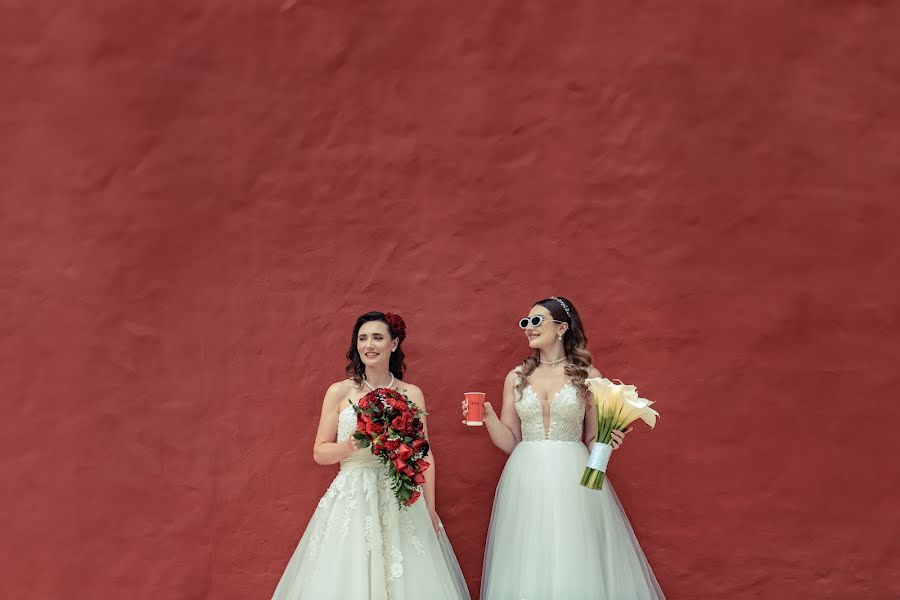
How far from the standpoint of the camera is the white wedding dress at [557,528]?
17.8ft

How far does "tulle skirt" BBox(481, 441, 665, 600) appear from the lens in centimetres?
542

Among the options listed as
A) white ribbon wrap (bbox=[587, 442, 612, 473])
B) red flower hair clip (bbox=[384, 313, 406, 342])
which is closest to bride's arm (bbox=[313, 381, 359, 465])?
red flower hair clip (bbox=[384, 313, 406, 342])

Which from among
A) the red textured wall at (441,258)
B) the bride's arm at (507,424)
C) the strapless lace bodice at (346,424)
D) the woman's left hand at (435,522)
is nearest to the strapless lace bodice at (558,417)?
the bride's arm at (507,424)

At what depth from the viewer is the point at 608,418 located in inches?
215

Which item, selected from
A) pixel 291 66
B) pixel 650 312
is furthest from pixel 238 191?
pixel 650 312

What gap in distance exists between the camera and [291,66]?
671 centimetres

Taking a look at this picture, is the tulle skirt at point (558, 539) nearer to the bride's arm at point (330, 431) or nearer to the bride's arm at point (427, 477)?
the bride's arm at point (427, 477)

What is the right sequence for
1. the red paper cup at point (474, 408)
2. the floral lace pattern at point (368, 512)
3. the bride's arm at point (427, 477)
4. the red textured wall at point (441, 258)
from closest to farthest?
the red paper cup at point (474, 408), the floral lace pattern at point (368, 512), the bride's arm at point (427, 477), the red textured wall at point (441, 258)

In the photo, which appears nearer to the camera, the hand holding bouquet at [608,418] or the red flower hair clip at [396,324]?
the hand holding bouquet at [608,418]

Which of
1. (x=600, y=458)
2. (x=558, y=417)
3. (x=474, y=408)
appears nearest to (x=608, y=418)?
(x=600, y=458)

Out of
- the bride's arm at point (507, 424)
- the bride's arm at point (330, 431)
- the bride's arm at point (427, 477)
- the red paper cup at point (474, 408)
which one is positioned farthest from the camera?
the bride's arm at point (507, 424)

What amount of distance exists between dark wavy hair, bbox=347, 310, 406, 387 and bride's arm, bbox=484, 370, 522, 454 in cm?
57

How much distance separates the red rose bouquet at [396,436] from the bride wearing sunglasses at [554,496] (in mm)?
570
